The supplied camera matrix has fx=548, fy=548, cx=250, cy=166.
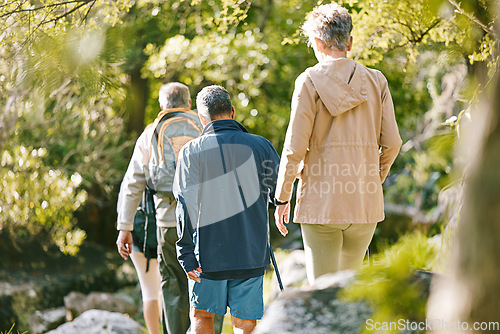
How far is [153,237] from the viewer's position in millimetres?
3518

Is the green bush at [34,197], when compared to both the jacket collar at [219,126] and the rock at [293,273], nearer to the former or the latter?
the rock at [293,273]

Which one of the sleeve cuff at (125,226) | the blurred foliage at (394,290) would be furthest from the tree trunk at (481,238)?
the sleeve cuff at (125,226)

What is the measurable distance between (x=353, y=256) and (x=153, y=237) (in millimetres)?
1501

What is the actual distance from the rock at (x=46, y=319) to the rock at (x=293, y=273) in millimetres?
3022

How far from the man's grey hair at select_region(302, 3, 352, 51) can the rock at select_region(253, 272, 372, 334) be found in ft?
3.37

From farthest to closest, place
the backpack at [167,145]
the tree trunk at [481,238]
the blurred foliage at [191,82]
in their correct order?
the blurred foliage at [191,82]
the backpack at [167,145]
the tree trunk at [481,238]

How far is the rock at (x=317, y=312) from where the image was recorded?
1783 millimetres

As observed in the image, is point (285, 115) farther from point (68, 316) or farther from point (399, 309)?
point (399, 309)

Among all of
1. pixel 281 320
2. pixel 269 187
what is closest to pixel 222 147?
pixel 269 187

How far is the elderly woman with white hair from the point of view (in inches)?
92.2

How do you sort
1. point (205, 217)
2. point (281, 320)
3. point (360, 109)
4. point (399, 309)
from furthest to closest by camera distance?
point (205, 217), point (360, 109), point (281, 320), point (399, 309)

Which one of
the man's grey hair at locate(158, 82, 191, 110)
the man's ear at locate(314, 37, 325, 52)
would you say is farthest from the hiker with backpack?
the man's ear at locate(314, 37, 325, 52)

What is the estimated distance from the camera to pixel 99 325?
4.48m

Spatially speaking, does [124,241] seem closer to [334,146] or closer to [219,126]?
[219,126]
